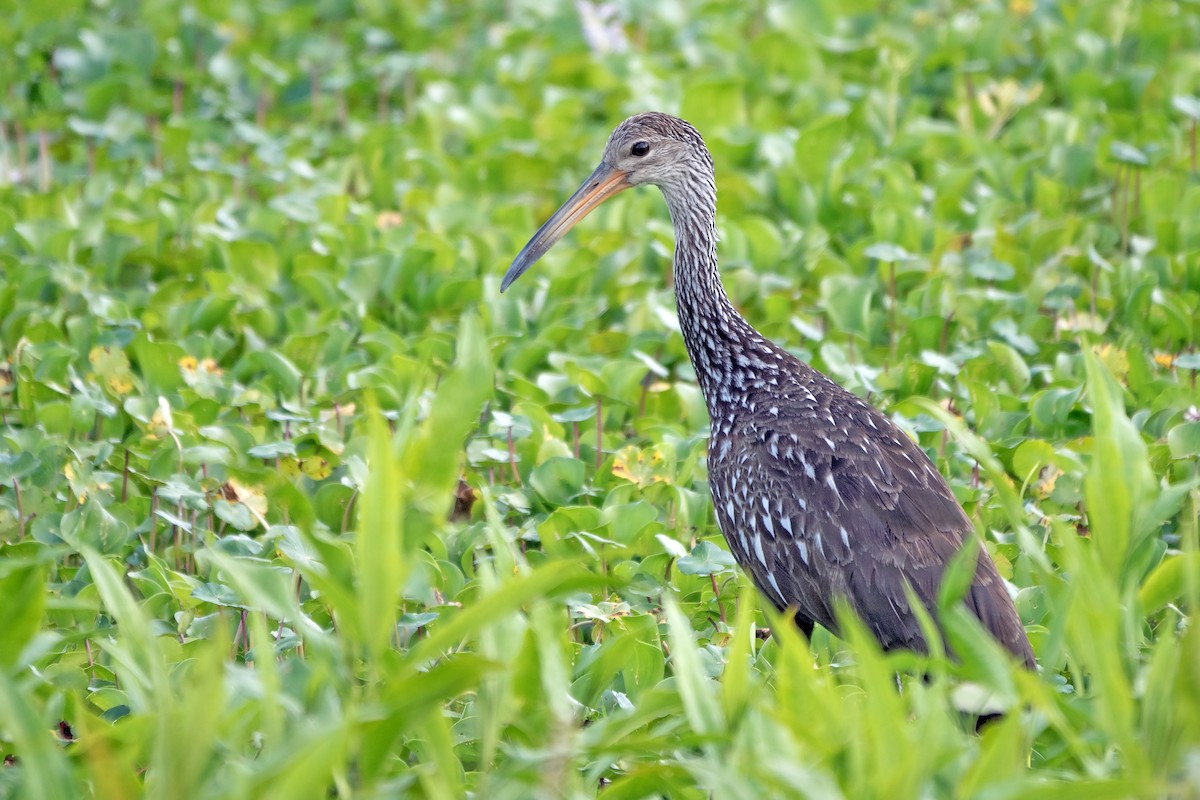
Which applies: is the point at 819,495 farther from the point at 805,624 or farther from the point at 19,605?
the point at 19,605

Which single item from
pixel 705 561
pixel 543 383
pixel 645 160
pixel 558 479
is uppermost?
pixel 645 160

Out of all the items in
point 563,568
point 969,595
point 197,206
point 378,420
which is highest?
point 197,206

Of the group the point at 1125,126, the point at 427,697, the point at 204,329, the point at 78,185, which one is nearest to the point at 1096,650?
the point at 427,697

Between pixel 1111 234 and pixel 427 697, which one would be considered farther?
pixel 1111 234

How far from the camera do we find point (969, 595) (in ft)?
12.4

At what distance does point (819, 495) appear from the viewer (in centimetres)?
411

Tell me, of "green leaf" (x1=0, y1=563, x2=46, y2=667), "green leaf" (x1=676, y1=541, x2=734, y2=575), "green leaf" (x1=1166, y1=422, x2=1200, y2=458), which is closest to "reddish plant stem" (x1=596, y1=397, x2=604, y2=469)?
"green leaf" (x1=676, y1=541, x2=734, y2=575)

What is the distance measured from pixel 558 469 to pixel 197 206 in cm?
314

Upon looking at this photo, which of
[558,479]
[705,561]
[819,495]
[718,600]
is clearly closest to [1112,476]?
[819,495]

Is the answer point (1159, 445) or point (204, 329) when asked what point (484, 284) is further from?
point (1159, 445)

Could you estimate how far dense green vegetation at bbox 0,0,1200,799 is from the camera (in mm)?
2820

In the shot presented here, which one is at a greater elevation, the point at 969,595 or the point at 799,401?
the point at 799,401

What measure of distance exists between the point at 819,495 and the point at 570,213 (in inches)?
62.6

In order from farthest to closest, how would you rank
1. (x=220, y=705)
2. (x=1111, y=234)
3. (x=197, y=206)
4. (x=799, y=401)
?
(x=197, y=206) < (x=1111, y=234) < (x=799, y=401) < (x=220, y=705)
